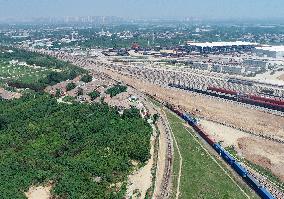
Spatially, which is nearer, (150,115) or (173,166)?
(173,166)

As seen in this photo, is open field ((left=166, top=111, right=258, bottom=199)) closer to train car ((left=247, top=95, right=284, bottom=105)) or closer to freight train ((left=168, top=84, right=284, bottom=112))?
freight train ((left=168, top=84, right=284, bottom=112))

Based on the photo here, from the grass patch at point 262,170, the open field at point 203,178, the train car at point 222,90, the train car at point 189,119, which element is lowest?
the grass patch at point 262,170

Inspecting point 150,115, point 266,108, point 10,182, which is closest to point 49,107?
point 150,115

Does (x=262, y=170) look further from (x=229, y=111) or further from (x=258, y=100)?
(x=258, y=100)

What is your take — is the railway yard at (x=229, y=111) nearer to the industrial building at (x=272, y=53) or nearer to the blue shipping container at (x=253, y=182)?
the blue shipping container at (x=253, y=182)

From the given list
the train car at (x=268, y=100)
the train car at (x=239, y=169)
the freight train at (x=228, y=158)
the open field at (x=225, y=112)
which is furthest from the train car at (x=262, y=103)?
the train car at (x=239, y=169)

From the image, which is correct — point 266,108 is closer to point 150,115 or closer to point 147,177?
point 150,115

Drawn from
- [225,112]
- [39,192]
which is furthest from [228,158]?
[225,112]

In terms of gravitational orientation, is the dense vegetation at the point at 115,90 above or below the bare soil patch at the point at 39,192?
above
